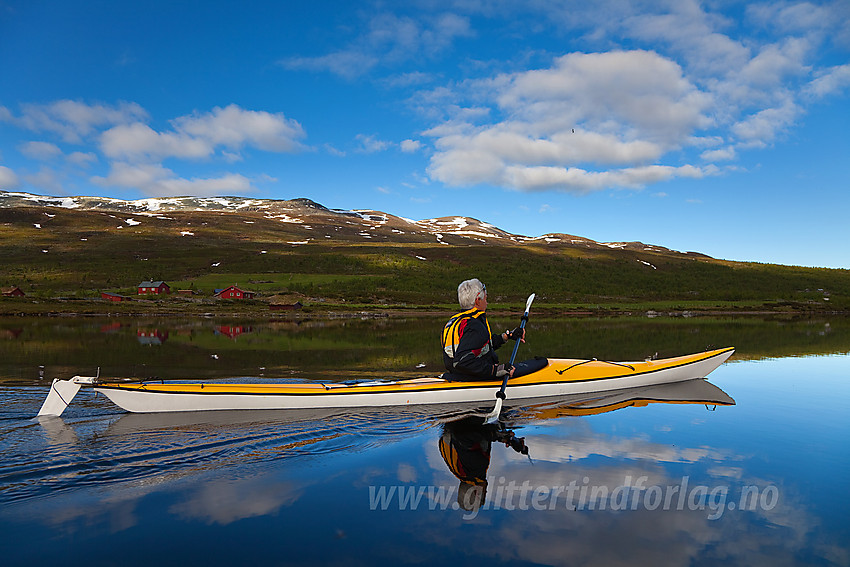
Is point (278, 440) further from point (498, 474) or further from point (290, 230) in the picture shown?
point (290, 230)

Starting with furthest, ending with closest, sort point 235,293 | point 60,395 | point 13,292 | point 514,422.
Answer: point 235,293 < point 13,292 < point 514,422 < point 60,395

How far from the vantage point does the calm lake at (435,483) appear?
16.6 ft

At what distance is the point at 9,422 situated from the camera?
9.05m

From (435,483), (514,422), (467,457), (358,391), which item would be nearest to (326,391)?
(358,391)

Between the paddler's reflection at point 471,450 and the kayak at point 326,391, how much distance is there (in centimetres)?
112

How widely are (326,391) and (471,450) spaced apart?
3262mm

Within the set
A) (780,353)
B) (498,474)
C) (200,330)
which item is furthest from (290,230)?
(498,474)

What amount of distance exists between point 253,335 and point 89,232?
368 feet

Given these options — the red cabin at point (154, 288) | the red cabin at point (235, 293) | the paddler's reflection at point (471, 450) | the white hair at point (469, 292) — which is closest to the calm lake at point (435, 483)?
the paddler's reflection at point (471, 450)

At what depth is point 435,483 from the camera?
21.9 ft

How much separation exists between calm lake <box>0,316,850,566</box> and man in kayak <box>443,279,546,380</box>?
2.75ft

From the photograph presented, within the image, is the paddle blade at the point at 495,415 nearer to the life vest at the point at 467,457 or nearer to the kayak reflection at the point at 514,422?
the kayak reflection at the point at 514,422

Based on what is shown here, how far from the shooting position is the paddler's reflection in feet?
21.0

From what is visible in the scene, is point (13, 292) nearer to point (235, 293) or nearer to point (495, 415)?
point (235, 293)
